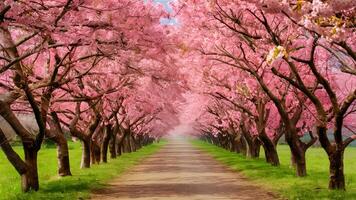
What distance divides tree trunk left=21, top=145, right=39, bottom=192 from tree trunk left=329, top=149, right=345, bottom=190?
395 inches

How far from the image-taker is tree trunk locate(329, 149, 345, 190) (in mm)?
17641

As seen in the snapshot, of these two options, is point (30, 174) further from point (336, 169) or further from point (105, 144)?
point (105, 144)

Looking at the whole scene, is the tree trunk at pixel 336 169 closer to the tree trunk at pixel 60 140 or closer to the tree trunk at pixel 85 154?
the tree trunk at pixel 60 140

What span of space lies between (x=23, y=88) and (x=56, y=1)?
3.55 meters

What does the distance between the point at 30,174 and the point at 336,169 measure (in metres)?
10.3

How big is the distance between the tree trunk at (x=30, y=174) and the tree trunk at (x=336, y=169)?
33.0ft

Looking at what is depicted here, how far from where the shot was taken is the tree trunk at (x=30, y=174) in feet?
59.1

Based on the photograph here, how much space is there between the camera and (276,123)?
3875 centimetres

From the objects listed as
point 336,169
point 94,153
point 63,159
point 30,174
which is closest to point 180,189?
point 30,174

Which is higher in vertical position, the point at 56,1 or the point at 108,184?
the point at 56,1

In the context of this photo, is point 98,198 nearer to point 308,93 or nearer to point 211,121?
point 308,93

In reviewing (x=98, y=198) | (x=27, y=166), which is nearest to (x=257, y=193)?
(x=98, y=198)

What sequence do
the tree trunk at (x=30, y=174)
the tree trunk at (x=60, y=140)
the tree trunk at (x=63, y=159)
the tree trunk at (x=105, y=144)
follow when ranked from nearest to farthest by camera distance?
the tree trunk at (x=30, y=174) → the tree trunk at (x=60, y=140) → the tree trunk at (x=63, y=159) → the tree trunk at (x=105, y=144)

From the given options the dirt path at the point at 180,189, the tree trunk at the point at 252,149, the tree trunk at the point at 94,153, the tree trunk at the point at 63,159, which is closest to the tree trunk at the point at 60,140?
the tree trunk at the point at 63,159
